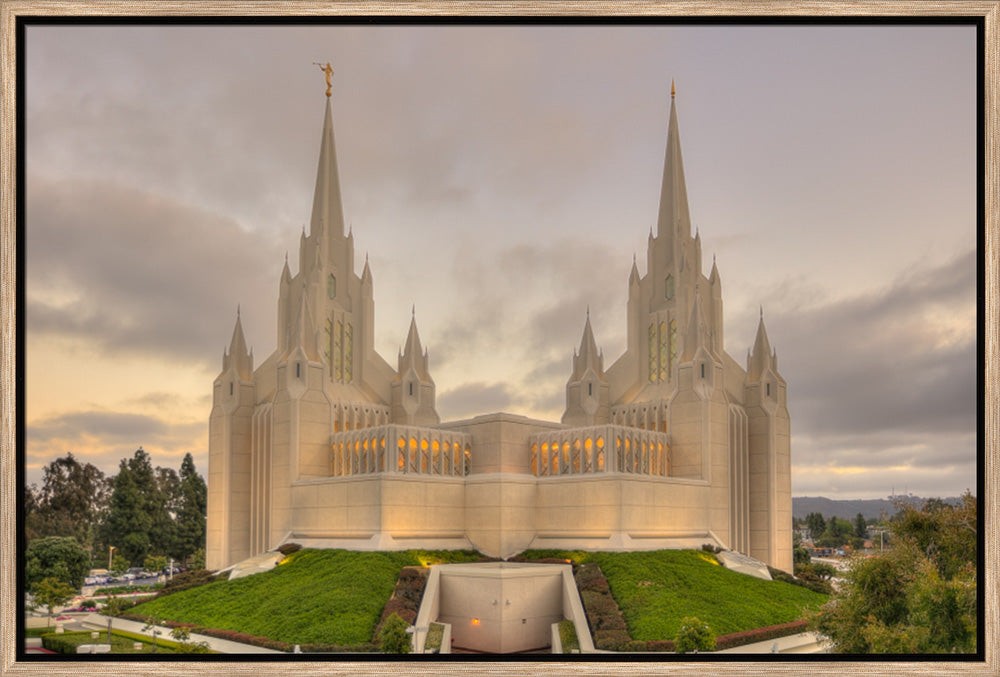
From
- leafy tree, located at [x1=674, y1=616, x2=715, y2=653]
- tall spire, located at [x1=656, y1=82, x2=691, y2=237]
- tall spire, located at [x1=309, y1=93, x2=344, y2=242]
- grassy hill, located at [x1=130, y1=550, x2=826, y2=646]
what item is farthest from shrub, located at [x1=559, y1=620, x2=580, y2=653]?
tall spire, located at [x1=309, y1=93, x2=344, y2=242]

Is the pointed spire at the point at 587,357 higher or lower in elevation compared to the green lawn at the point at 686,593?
higher

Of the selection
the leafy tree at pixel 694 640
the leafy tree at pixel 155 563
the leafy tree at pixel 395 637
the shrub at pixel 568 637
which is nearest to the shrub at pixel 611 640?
the shrub at pixel 568 637

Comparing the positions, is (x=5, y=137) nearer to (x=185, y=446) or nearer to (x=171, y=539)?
(x=185, y=446)

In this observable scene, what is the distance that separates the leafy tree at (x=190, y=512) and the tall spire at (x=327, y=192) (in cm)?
Result: 1271

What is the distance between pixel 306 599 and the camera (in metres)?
20.9

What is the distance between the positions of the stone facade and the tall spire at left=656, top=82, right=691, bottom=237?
86 mm

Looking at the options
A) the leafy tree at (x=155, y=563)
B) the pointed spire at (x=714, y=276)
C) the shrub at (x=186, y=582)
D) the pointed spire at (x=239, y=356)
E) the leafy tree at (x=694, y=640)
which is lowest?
the leafy tree at (x=155, y=563)

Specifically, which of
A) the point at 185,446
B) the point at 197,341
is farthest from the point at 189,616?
the point at 197,341

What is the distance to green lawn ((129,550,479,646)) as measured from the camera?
19.2 m

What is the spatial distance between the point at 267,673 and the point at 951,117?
12.3 metres

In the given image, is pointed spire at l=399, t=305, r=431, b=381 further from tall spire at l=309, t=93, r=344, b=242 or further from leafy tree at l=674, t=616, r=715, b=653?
leafy tree at l=674, t=616, r=715, b=653

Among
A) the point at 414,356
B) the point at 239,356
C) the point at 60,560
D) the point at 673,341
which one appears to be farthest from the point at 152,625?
the point at 673,341

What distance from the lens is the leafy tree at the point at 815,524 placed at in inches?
1160

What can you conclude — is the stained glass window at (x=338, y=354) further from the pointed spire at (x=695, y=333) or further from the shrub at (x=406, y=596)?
the pointed spire at (x=695, y=333)
